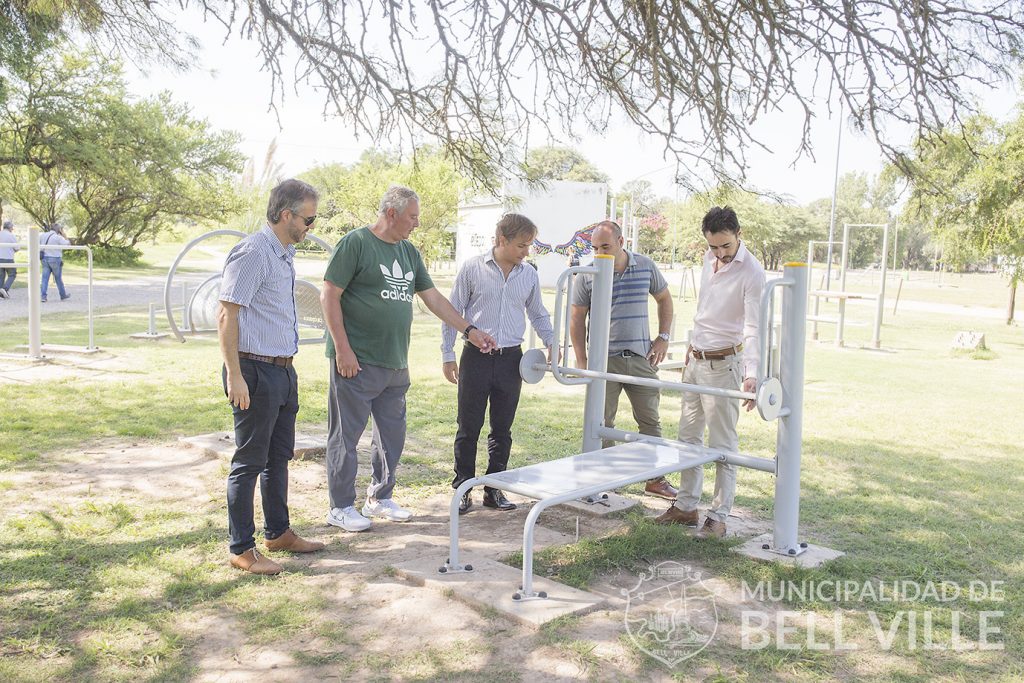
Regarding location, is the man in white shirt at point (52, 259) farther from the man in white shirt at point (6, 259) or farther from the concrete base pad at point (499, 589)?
the concrete base pad at point (499, 589)

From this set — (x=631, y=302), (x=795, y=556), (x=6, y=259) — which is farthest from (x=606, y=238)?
(x=6, y=259)

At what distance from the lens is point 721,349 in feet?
14.0

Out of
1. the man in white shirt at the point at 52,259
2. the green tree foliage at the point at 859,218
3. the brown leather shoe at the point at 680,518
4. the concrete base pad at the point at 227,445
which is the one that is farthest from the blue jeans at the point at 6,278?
the green tree foliage at the point at 859,218

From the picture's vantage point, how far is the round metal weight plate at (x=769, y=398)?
3637mm

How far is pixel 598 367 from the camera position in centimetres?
472

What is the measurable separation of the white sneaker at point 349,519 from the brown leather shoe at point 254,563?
597mm

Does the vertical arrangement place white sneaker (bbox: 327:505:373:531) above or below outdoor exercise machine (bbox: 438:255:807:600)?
below

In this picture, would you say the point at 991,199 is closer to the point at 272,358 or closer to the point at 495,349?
the point at 495,349

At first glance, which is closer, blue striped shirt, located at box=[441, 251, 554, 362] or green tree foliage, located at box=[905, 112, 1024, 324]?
blue striped shirt, located at box=[441, 251, 554, 362]

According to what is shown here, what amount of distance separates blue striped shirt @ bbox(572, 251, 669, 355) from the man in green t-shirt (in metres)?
0.90

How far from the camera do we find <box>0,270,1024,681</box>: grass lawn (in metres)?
2.93

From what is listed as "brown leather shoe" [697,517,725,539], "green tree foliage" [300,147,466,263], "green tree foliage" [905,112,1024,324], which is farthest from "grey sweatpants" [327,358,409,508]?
"green tree foliage" [300,147,466,263]

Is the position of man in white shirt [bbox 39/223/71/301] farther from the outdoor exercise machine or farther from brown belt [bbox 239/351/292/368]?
the outdoor exercise machine

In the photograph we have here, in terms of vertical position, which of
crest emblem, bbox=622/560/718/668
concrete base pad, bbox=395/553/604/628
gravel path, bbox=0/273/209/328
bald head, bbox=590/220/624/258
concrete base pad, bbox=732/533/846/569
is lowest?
crest emblem, bbox=622/560/718/668
